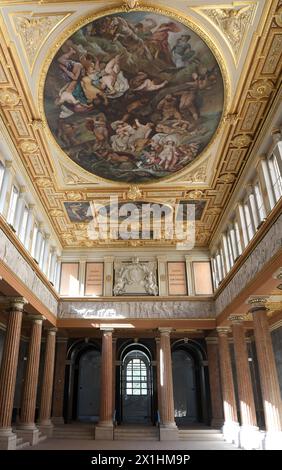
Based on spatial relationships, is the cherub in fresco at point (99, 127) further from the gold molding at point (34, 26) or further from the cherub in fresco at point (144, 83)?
A: the gold molding at point (34, 26)

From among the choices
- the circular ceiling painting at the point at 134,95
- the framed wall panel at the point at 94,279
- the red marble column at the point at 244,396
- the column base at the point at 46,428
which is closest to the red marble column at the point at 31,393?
the column base at the point at 46,428

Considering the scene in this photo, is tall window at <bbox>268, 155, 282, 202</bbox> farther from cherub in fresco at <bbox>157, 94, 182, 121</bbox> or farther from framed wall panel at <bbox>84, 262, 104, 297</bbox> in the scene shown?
framed wall panel at <bbox>84, 262, 104, 297</bbox>

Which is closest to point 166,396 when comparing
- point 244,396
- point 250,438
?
point 244,396

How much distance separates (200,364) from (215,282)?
5821 mm

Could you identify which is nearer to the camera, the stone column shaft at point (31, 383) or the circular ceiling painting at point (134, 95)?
the circular ceiling painting at point (134, 95)

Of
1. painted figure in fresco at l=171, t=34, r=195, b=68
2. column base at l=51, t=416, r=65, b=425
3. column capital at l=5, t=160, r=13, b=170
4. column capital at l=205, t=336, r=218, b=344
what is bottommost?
column base at l=51, t=416, r=65, b=425

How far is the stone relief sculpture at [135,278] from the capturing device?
2005cm

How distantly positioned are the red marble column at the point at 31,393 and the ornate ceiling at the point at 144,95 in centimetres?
587

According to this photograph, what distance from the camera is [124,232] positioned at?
63.7ft

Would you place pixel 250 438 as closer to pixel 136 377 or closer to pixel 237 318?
pixel 237 318

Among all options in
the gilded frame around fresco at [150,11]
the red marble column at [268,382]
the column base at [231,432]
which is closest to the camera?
the gilded frame around fresco at [150,11]

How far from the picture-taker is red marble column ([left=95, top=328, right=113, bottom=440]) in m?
17.3

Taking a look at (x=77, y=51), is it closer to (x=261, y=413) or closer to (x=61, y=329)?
(x=61, y=329)

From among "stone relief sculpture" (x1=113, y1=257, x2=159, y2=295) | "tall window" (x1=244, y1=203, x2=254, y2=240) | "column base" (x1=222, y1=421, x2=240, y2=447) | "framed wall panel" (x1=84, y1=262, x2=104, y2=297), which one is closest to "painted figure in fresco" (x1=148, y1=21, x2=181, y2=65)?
"tall window" (x1=244, y1=203, x2=254, y2=240)
